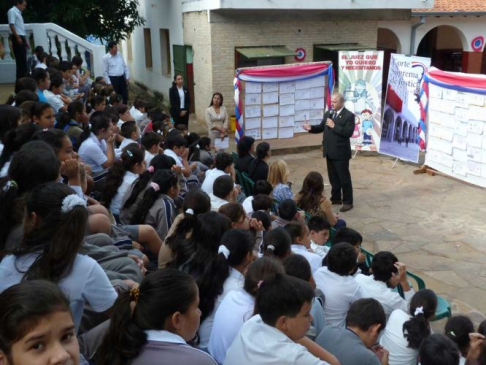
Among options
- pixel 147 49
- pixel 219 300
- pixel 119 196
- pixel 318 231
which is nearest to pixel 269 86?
pixel 318 231

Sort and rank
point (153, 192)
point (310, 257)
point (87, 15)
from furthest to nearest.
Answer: point (87, 15), point (153, 192), point (310, 257)

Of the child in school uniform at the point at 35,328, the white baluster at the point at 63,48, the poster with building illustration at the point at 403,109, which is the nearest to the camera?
the child in school uniform at the point at 35,328

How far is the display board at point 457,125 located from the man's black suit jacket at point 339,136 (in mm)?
2441

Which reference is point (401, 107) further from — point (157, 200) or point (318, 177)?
point (157, 200)

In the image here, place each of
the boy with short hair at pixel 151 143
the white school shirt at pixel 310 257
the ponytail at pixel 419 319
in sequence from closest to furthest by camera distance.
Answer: the ponytail at pixel 419 319 → the white school shirt at pixel 310 257 → the boy with short hair at pixel 151 143

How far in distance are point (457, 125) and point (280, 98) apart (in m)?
3.68

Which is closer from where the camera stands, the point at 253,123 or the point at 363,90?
the point at 363,90

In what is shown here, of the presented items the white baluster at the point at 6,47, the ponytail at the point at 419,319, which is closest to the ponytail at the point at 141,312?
the ponytail at the point at 419,319

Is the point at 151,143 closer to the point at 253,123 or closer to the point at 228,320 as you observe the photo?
the point at 228,320

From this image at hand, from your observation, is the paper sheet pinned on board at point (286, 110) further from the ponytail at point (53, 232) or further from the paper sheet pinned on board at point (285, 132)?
the ponytail at point (53, 232)

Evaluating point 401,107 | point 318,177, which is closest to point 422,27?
point 401,107

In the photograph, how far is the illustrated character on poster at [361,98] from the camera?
11.3 meters

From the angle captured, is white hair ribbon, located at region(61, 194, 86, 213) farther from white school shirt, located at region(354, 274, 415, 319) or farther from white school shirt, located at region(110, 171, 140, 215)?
white school shirt, located at region(354, 274, 415, 319)

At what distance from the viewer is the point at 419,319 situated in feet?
12.6
